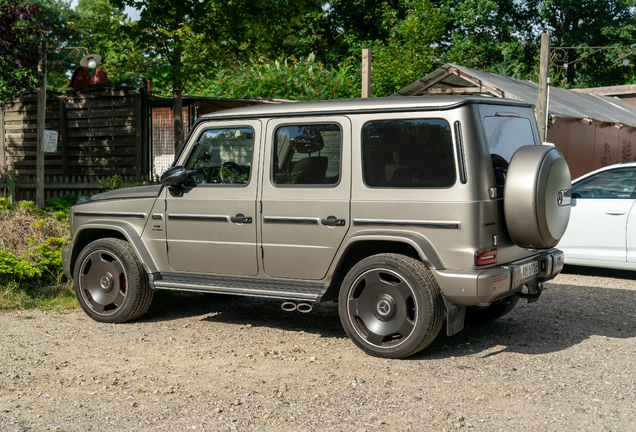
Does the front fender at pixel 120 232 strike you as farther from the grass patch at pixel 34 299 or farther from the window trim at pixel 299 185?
the window trim at pixel 299 185

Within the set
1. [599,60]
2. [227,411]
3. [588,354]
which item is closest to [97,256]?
[227,411]

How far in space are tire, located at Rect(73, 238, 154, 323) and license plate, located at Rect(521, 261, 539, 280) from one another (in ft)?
11.4

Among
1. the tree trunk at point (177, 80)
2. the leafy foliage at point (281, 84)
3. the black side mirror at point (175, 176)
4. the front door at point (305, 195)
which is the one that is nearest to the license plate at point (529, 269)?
the front door at point (305, 195)

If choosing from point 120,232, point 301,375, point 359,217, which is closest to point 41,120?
point 120,232

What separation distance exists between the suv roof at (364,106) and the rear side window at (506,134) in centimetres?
15

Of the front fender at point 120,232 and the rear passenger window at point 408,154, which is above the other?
the rear passenger window at point 408,154

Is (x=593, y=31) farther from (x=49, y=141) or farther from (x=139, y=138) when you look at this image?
(x=49, y=141)

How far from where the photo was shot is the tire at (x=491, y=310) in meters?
6.18

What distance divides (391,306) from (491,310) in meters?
1.59

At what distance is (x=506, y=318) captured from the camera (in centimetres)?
663

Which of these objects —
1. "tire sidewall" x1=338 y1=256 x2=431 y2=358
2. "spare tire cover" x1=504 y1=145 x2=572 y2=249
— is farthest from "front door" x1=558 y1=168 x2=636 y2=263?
"tire sidewall" x1=338 y1=256 x2=431 y2=358

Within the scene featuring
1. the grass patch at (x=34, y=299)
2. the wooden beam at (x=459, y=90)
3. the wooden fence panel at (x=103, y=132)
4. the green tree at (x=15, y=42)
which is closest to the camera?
the grass patch at (x=34, y=299)

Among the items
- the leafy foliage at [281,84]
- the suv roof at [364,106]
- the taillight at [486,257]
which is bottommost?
the taillight at [486,257]

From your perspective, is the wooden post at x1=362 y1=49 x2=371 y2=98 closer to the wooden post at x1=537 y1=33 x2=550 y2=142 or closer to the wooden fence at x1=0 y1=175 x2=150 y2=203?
the wooden post at x1=537 y1=33 x2=550 y2=142
